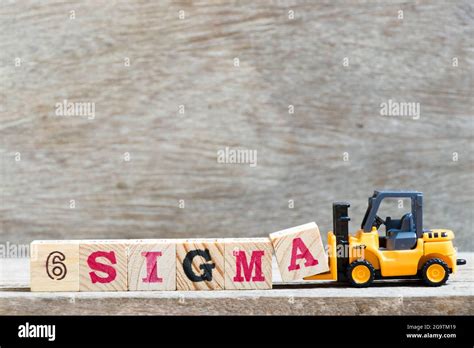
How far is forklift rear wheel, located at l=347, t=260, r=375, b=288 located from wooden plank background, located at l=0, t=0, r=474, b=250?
0.96 meters

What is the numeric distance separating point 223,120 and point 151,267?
46.6 inches

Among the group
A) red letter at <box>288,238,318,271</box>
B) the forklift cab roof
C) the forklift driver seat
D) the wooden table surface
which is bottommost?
the wooden table surface

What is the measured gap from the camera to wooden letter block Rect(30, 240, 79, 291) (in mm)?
2715

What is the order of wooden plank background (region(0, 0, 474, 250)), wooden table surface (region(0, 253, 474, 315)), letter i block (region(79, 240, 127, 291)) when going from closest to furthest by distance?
wooden table surface (region(0, 253, 474, 315)) → letter i block (region(79, 240, 127, 291)) → wooden plank background (region(0, 0, 474, 250))

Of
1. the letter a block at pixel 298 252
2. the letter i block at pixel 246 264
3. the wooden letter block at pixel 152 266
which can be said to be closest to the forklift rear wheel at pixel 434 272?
the letter a block at pixel 298 252

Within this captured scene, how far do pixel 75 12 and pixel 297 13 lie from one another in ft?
3.61

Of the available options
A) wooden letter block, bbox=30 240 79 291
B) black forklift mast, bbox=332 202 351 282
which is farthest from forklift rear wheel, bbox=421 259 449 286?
wooden letter block, bbox=30 240 79 291

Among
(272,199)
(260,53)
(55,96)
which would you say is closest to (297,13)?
(260,53)

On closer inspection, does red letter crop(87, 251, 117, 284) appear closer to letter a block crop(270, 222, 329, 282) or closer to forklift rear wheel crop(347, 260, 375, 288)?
letter a block crop(270, 222, 329, 282)

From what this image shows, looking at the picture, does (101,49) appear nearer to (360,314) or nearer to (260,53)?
(260,53)

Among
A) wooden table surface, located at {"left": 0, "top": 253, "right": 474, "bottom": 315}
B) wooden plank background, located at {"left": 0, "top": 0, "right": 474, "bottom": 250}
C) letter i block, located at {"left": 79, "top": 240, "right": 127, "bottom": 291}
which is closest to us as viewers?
wooden table surface, located at {"left": 0, "top": 253, "right": 474, "bottom": 315}

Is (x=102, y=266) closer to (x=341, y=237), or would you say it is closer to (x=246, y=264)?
(x=246, y=264)

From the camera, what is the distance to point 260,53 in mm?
3709

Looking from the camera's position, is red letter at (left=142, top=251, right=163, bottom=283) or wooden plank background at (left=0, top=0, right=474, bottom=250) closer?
red letter at (left=142, top=251, right=163, bottom=283)
